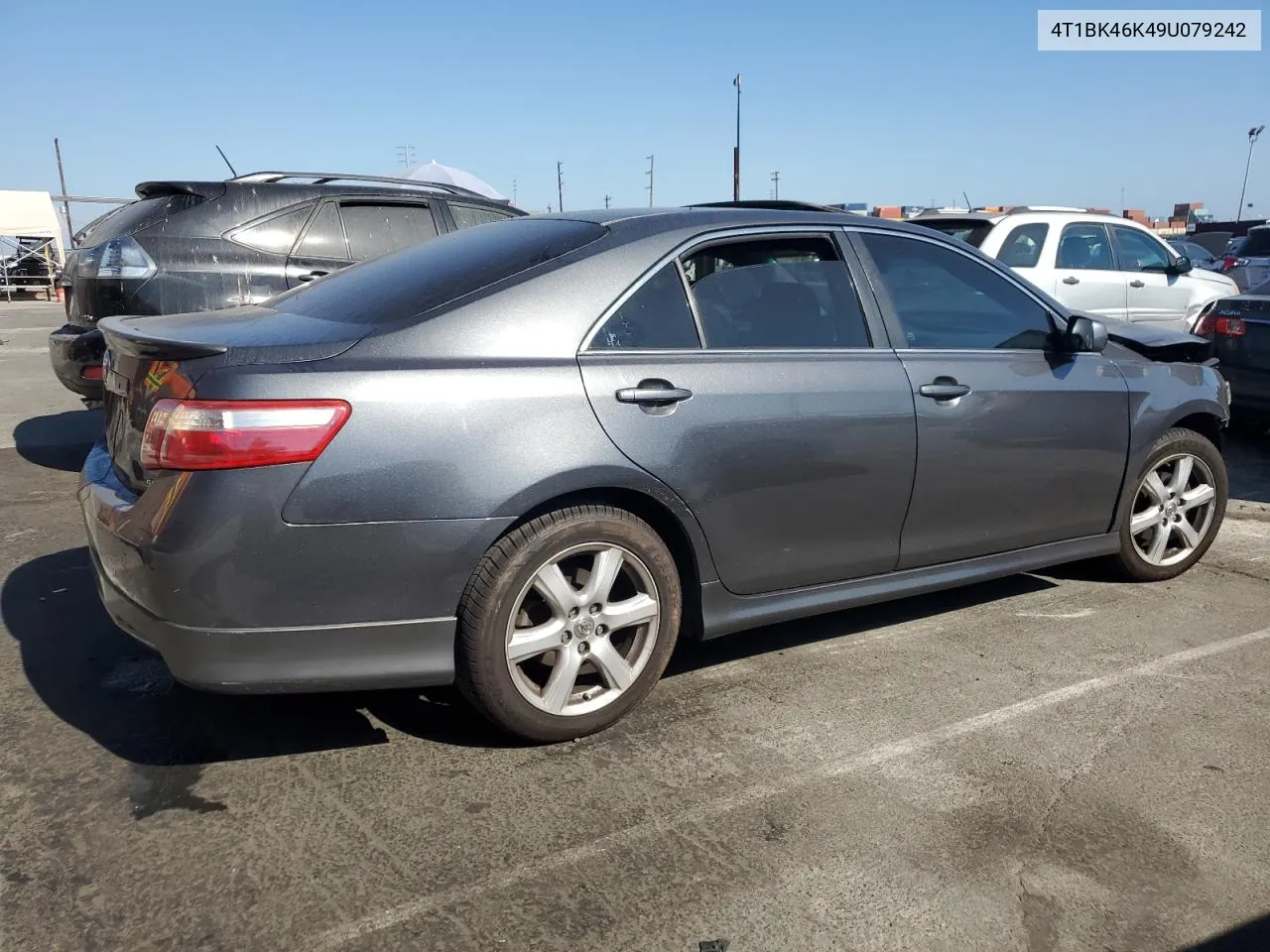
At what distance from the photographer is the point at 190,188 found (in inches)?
230

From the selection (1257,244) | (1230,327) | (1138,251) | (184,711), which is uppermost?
(1138,251)

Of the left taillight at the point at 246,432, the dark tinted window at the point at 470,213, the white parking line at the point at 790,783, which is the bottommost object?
the white parking line at the point at 790,783

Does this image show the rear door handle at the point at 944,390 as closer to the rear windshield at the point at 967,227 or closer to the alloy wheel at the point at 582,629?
the alloy wheel at the point at 582,629

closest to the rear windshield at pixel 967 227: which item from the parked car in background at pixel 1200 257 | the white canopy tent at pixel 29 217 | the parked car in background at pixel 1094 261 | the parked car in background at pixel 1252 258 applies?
the parked car in background at pixel 1094 261

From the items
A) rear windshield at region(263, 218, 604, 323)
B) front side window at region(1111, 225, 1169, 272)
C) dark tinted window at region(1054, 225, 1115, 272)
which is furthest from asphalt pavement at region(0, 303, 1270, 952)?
front side window at region(1111, 225, 1169, 272)

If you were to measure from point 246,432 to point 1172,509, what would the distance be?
3.92 m

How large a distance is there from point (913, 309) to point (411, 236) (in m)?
3.90

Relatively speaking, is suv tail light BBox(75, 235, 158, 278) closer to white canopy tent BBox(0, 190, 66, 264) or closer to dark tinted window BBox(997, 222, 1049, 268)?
dark tinted window BBox(997, 222, 1049, 268)

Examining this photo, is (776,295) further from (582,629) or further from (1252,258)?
(1252,258)

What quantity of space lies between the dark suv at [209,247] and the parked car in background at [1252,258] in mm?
13061

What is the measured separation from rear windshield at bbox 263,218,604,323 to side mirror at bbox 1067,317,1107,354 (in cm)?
202

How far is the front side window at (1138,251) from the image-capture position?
941 cm

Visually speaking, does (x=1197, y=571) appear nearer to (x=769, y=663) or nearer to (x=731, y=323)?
(x=769, y=663)

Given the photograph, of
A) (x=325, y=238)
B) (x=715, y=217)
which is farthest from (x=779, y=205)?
(x=325, y=238)
